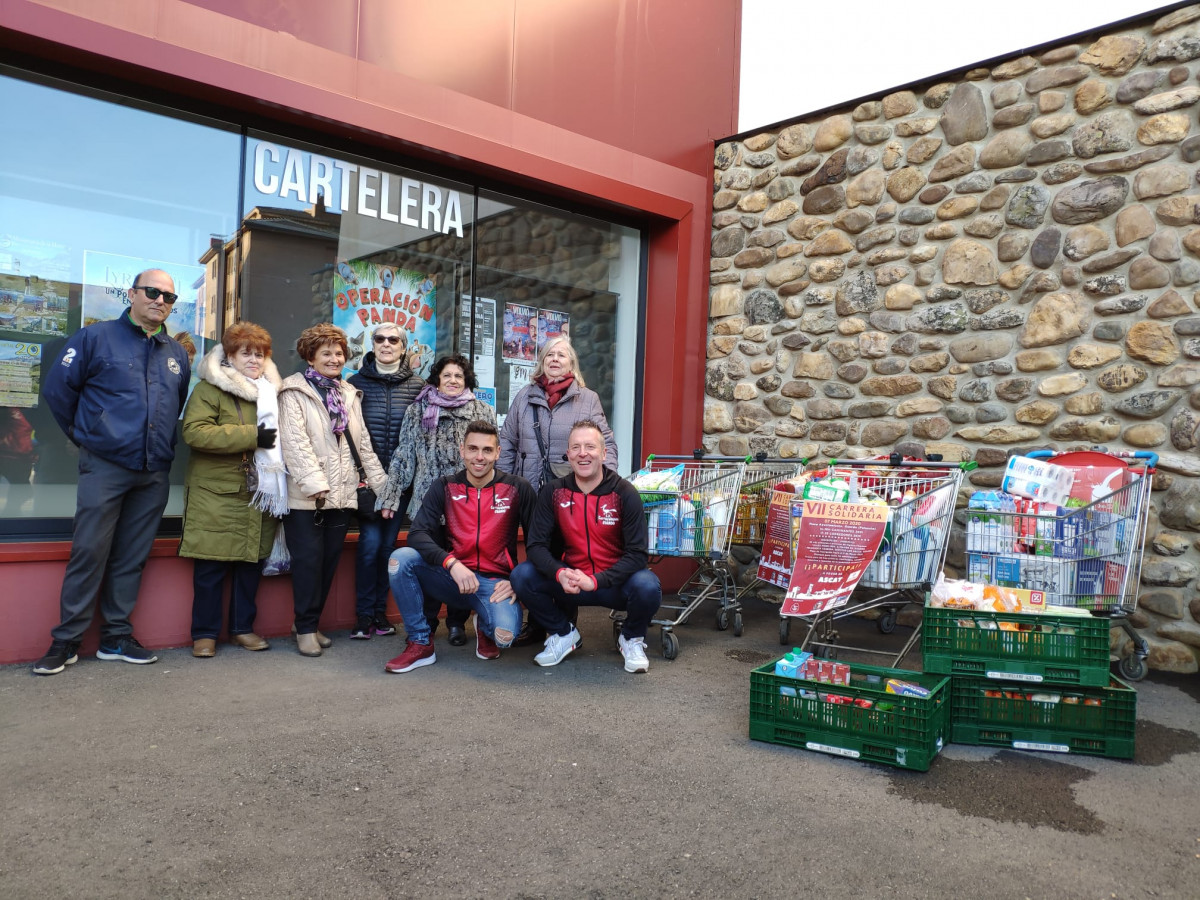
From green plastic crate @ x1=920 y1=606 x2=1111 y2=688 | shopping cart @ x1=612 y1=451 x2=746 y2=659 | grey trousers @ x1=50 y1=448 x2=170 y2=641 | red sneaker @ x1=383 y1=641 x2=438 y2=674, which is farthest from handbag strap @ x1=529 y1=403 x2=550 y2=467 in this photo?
green plastic crate @ x1=920 y1=606 x2=1111 y2=688

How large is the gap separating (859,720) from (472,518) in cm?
253

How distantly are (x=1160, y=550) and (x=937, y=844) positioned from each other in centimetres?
350

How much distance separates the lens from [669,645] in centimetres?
548

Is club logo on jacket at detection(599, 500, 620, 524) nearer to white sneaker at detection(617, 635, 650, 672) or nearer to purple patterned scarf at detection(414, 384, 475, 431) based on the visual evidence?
white sneaker at detection(617, 635, 650, 672)

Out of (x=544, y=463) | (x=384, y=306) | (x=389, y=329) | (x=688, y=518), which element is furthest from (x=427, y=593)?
(x=384, y=306)

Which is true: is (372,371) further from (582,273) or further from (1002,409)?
(1002,409)

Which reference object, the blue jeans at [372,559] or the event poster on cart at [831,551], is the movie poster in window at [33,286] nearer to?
the blue jeans at [372,559]

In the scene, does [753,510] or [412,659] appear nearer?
[412,659]

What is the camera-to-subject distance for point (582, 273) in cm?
782

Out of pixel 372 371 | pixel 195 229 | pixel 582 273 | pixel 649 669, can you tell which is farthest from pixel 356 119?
pixel 649 669

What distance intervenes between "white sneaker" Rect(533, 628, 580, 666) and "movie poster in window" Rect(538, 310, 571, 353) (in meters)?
2.97

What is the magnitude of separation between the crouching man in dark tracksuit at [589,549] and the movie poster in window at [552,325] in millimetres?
2547

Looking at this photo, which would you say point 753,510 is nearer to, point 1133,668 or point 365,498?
point 1133,668

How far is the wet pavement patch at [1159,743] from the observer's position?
3871mm
